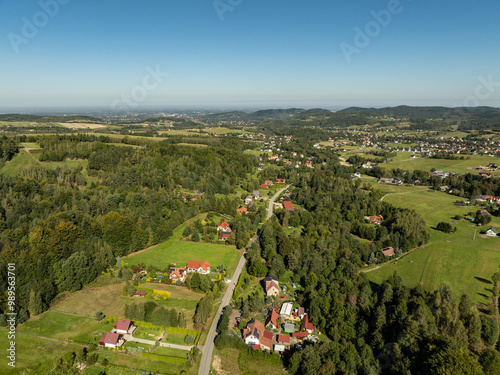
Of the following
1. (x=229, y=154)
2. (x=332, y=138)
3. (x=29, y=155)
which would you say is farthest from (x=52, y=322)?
(x=332, y=138)

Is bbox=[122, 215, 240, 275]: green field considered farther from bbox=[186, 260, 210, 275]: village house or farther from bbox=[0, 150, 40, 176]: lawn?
bbox=[0, 150, 40, 176]: lawn

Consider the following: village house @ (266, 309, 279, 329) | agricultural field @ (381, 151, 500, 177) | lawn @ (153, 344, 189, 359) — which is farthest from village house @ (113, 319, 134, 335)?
agricultural field @ (381, 151, 500, 177)

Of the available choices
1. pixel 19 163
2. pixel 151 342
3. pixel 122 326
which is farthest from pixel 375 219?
pixel 19 163

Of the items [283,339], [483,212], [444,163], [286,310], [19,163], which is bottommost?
[283,339]

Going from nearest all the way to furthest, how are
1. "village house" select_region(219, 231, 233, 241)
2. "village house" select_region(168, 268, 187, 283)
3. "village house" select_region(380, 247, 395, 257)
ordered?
1. "village house" select_region(168, 268, 187, 283)
2. "village house" select_region(380, 247, 395, 257)
3. "village house" select_region(219, 231, 233, 241)

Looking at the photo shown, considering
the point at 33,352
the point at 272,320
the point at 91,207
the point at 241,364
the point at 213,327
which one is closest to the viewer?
the point at 241,364

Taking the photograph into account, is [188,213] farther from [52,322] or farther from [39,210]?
[52,322]

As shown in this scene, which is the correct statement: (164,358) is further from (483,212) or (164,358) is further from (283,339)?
(483,212)
